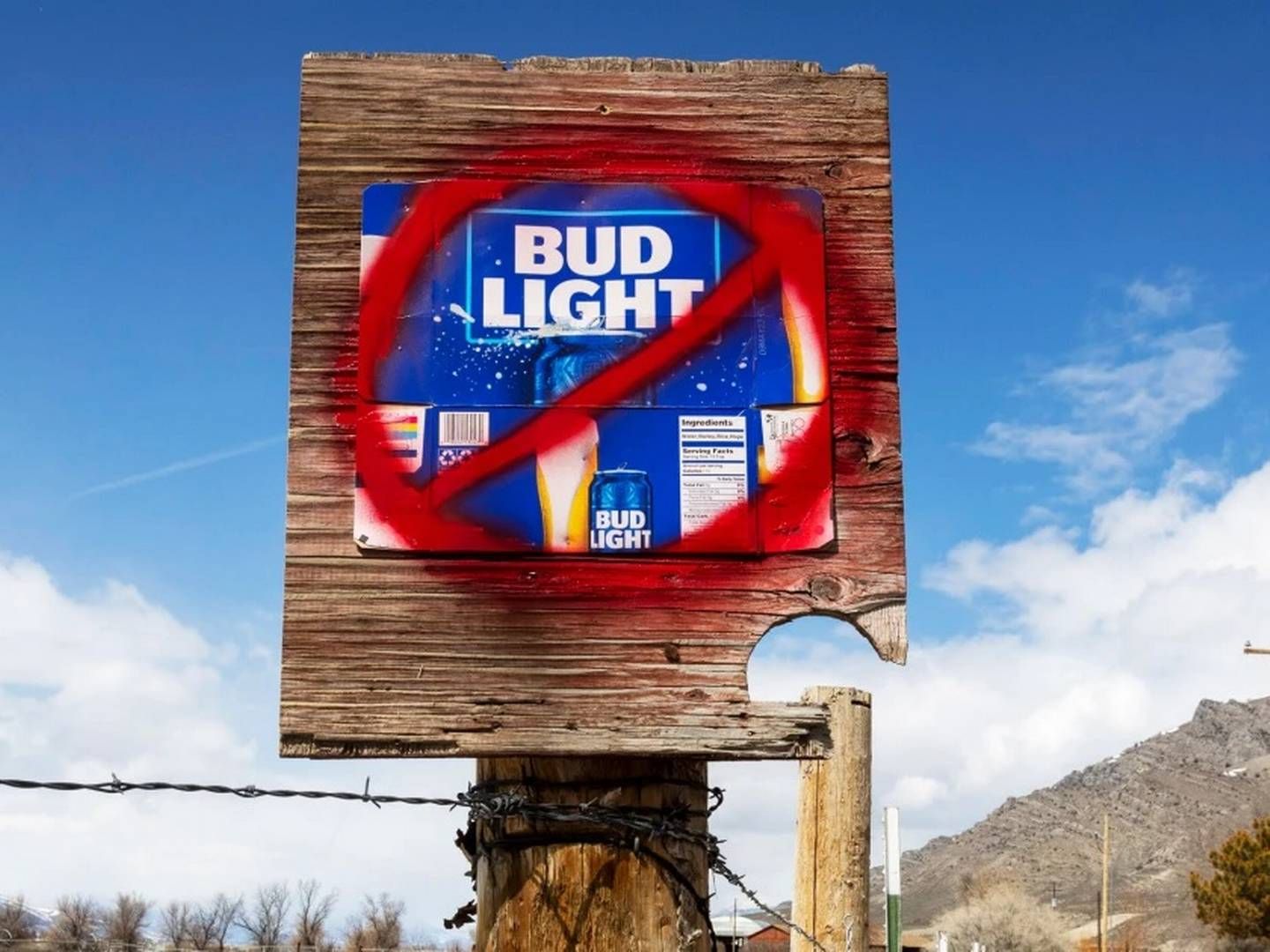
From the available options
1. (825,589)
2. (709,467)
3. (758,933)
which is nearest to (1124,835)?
(758,933)

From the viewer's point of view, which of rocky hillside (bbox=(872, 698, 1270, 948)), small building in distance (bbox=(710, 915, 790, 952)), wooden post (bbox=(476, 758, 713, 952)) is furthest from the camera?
rocky hillside (bbox=(872, 698, 1270, 948))

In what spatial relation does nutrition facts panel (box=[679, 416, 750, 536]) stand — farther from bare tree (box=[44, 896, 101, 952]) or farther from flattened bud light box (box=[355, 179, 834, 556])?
bare tree (box=[44, 896, 101, 952])

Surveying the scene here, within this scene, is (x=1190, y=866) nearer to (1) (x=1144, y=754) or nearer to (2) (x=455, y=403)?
(1) (x=1144, y=754)

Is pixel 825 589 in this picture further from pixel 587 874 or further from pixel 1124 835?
pixel 1124 835

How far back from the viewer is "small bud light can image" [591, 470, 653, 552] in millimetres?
2994

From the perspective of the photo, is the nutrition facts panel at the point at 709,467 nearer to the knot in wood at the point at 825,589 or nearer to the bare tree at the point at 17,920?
the knot in wood at the point at 825,589

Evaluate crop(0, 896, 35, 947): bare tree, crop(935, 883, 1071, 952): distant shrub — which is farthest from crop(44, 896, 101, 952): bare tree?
crop(935, 883, 1071, 952): distant shrub

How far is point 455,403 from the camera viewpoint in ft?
9.99

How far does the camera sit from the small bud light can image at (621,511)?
2.99 meters

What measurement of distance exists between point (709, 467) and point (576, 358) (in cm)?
35

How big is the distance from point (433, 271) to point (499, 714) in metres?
0.91

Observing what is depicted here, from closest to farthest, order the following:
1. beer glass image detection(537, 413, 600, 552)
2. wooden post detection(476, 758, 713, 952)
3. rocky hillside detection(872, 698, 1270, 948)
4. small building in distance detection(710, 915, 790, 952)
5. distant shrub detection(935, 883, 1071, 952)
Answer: wooden post detection(476, 758, 713, 952)
beer glass image detection(537, 413, 600, 552)
small building in distance detection(710, 915, 790, 952)
distant shrub detection(935, 883, 1071, 952)
rocky hillside detection(872, 698, 1270, 948)

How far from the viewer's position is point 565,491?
300cm

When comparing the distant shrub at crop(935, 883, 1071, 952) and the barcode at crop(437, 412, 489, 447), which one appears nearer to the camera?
the barcode at crop(437, 412, 489, 447)
